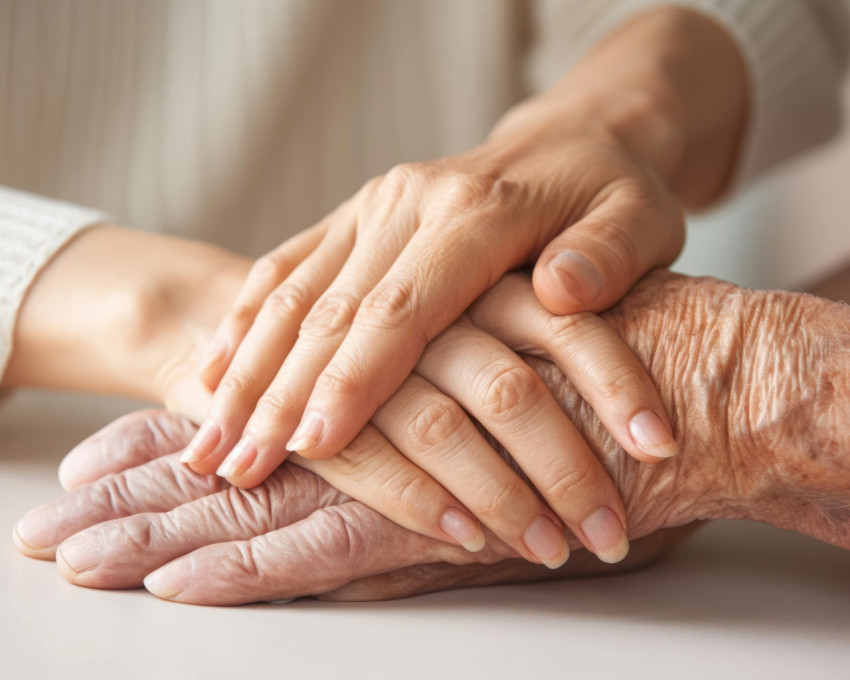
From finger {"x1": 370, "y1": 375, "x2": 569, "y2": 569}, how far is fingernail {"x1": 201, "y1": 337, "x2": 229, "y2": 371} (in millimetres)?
218

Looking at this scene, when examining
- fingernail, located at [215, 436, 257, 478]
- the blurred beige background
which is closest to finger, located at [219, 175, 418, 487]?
fingernail, located at [215, 436, 257, 478]

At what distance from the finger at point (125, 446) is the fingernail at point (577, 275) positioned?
403mm

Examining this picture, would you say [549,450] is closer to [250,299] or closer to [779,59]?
[250,299]

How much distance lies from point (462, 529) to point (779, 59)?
1.28 meters

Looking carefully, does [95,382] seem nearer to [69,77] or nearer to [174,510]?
[174,510]

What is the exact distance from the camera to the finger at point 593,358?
26.0 inches

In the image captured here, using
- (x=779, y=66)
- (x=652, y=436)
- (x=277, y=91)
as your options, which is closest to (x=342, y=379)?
(x=652, y=436)

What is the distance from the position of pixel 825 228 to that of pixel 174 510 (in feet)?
7.61

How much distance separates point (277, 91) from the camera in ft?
4.90

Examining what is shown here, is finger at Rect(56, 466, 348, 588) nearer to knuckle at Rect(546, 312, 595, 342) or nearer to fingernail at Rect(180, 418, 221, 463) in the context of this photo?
fingernail at Rect(180, 418, 221, 463)

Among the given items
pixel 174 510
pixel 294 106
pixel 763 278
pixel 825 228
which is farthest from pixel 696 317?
pixel 825 228

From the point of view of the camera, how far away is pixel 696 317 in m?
0.74

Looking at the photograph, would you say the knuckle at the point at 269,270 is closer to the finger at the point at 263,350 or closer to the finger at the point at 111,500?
the finger at the point at 263,350

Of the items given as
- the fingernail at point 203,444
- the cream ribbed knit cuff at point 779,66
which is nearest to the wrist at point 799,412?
the fingernail at point 203,444
